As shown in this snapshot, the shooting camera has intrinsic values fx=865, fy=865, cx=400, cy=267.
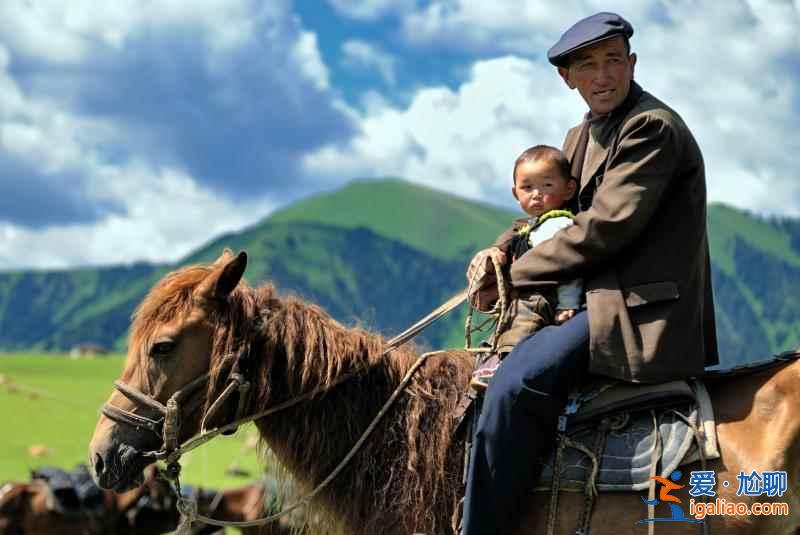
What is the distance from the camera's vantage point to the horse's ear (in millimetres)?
4543

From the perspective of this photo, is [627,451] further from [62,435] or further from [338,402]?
[62,435]

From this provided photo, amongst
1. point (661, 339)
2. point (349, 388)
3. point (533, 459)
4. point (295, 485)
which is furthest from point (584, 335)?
point (295, 485)

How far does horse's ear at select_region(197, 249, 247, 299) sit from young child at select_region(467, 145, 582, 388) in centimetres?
123

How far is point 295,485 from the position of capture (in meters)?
4.81

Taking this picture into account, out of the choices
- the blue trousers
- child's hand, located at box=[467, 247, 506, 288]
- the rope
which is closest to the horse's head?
the rope

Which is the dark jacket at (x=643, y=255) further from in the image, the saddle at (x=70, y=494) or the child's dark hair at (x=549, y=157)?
the saddle at (x=70, y=494)

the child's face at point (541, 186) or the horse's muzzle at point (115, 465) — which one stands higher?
the child's face at point (541, 186)

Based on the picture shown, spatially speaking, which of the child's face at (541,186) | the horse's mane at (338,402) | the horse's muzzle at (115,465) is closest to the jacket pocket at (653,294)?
the child's face at (541,186)

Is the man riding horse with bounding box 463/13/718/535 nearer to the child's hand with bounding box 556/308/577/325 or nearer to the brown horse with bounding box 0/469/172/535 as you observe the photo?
the child's hand with bounding box 556/308/577/325

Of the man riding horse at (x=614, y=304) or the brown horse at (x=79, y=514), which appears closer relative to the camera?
the man riding horse at (x=614, y=304)

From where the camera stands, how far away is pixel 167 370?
177 inches

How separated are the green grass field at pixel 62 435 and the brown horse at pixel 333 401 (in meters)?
18.3

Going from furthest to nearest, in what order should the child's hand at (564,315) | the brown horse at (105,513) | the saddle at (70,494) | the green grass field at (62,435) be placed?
1. the green grass field at (62,435)
2. the saddle at (70,494)
3. the brown horse at (105,513)
4. the child's hand at (564,315)

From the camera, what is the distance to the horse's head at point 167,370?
14.5 ft
